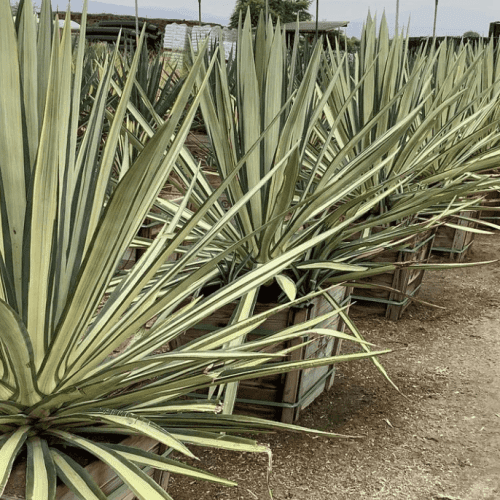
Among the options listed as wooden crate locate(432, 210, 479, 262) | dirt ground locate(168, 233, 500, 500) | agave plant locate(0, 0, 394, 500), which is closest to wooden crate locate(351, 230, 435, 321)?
dirt ground locate(168, 233, 500, 500)

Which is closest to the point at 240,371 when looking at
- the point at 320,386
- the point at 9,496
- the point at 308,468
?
the point at 9,496

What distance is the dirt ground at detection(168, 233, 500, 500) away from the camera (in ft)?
4.08

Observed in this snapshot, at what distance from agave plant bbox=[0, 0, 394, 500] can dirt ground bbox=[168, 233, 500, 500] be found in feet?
1.07

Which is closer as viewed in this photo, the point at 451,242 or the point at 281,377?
the point at 281,377

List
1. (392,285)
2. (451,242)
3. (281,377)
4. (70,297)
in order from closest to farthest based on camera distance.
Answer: (70,297)
(281,377)
(392,285)
(451,242)

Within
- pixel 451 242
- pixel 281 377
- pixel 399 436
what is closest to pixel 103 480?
pixel 281 377

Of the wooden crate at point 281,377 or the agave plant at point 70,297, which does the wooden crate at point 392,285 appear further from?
the agave plant at point 70,297

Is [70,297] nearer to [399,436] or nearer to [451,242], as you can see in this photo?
[399,436]

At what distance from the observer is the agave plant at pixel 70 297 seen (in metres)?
0.72

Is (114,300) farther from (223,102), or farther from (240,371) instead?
(223,102)

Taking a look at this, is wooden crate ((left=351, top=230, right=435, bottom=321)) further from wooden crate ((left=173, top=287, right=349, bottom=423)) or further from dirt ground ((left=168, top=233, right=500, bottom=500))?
wooden crate ((left=173, top=287, right=349, bottom=423))

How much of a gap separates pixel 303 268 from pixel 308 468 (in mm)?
340

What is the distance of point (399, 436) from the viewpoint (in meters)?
1.41

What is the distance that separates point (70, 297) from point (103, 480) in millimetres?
206
